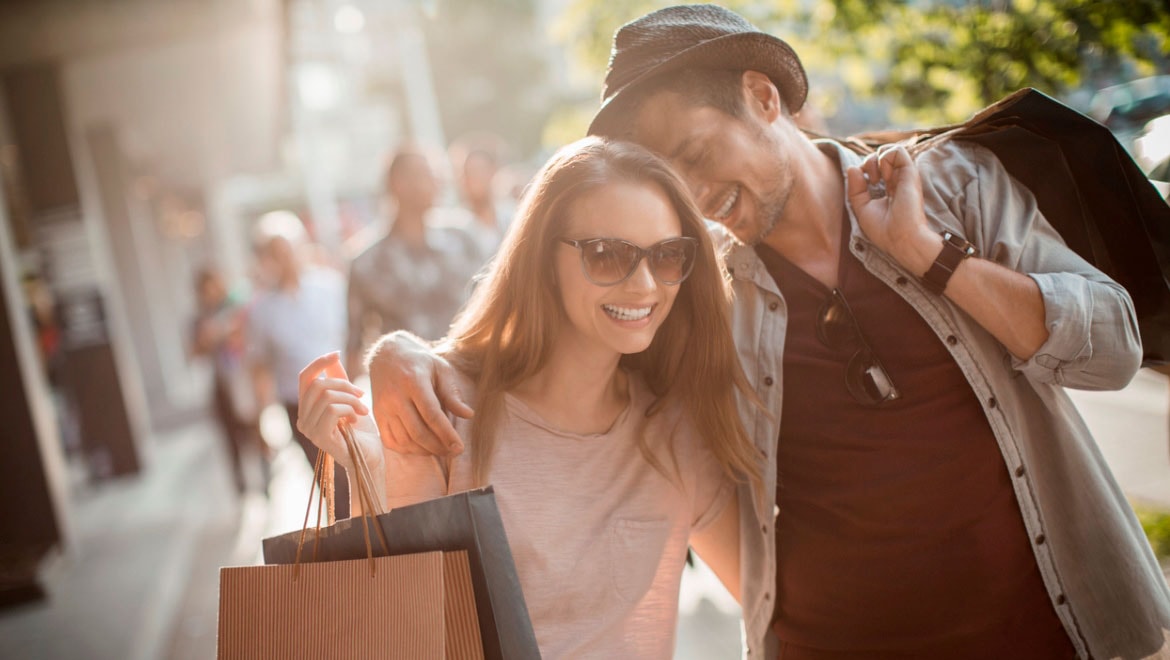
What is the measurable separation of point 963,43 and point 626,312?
112 inches

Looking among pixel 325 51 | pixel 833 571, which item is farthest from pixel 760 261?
pixel 325 51

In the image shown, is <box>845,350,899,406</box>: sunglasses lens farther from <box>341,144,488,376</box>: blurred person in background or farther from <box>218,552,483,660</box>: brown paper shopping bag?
<box>341,144,488,376</box>: blurred person in background

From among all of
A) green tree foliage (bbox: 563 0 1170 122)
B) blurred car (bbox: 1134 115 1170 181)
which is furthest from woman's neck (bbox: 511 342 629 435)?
green tree foliage (bbox: 563 0 1170 122)

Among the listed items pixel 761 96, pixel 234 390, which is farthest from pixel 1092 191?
pixel 234 390

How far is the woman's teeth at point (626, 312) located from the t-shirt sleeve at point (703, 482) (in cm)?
36

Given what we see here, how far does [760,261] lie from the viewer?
2422 millimetres

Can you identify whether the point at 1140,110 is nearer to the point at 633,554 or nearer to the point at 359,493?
the point at 633,554

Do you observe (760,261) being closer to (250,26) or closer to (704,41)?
(704,41)

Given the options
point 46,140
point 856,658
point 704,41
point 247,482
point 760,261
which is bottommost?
point 247,482

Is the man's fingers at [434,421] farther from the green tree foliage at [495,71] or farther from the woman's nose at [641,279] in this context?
the green tree foliage at [495,71]

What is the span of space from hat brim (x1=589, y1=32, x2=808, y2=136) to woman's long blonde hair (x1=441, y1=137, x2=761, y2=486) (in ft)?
0.41

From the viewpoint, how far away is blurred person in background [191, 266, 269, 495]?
31.6 ft

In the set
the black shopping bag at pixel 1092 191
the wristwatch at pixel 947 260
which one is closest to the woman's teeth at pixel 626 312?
the wristwatch at pixel 947 260

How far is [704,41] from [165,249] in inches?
1155
